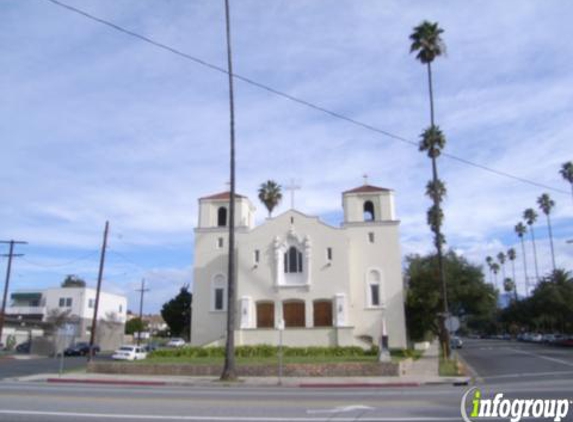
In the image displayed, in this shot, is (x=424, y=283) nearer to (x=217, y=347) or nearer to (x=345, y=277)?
(x=345, y=277)

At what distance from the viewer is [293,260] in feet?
148

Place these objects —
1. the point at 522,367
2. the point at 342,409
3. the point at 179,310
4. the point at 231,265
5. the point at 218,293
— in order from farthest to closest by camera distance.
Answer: the point at 179,310 → the point at 218,293 → the point at 522,367 → the point at 231,265 → the point at 342,409

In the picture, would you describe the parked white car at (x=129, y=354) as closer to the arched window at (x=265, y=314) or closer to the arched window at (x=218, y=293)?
the arched window at (x=218, y=293)

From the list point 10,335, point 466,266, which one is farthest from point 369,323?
point 10,335

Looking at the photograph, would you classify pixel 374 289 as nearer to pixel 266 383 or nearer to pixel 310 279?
pixel 310 279

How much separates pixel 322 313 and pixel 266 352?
724 centimetres

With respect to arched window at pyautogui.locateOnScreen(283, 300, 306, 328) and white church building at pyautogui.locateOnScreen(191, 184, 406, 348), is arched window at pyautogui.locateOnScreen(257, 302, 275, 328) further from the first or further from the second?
arched window at pyautogui.locateOnScreen(283, 300, 306, 328)

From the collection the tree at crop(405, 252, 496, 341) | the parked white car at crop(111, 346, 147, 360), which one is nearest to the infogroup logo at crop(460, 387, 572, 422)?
the tree at crop(405, 252, 496, 341)

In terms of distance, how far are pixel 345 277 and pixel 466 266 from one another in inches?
528

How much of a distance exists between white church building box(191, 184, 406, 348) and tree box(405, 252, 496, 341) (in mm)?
3058

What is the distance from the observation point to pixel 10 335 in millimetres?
61156

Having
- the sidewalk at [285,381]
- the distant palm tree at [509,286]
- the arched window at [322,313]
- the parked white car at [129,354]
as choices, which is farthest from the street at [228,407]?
the distant palm tree at [509,286]

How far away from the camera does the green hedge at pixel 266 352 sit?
123ft

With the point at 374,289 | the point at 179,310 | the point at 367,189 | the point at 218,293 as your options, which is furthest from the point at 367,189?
the point at 179,310
